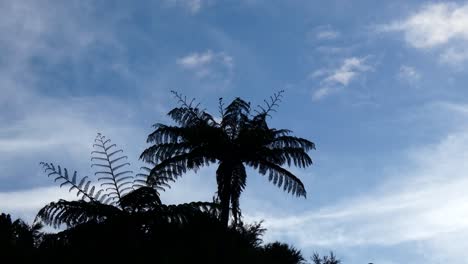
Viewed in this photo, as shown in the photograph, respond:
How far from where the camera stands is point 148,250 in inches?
430

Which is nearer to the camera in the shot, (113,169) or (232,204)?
(113,169)

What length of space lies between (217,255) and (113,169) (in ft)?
16.2

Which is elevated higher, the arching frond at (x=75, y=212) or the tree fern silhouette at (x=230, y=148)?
the tree fern silhouette at (x=230, y=148)

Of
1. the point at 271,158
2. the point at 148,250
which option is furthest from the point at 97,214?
the point at 271,158

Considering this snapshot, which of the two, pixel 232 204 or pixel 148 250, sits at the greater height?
pixel 232 204

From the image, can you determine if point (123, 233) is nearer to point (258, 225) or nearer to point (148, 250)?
point (148, 250)

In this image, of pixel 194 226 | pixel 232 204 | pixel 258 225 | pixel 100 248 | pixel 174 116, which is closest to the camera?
pixel 100 248

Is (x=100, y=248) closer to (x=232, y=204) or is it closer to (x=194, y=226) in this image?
(x=194, y=226)

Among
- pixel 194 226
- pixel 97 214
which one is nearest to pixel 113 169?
pixel 97 214

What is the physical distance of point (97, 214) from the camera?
1116 cm

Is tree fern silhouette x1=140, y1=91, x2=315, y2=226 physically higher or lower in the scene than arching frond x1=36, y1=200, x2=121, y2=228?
higher

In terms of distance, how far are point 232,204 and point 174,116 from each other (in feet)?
15.3

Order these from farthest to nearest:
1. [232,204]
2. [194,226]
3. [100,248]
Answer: [232,204]
[194,226]
[100,248]

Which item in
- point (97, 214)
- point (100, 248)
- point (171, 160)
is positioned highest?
point (171, 160)
